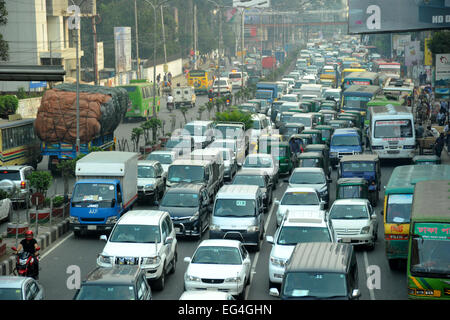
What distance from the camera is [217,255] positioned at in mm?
18750

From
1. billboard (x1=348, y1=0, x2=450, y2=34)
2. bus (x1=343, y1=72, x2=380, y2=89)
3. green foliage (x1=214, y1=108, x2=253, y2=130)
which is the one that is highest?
billboard (x1=348, y1=0, x2=450, y2=34)

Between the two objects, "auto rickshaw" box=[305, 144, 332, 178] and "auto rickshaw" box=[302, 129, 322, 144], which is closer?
"auto rickshaw" box=[305, 144, 332, 178]

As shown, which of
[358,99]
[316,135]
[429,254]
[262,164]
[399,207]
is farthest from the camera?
[358,99]

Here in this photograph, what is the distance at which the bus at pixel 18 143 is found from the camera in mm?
34125

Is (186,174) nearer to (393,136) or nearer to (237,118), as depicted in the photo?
(393,136)

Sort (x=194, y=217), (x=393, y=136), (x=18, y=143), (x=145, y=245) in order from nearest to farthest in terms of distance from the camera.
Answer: (x=145, y=245) < (x=194, y=217) < (x=18, y=143) < (x=393, y=136)

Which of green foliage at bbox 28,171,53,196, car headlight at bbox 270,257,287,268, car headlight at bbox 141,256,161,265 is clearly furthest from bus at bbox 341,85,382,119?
car headlight at bbox 141,256,161,265

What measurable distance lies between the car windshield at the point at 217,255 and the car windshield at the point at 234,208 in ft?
16.9

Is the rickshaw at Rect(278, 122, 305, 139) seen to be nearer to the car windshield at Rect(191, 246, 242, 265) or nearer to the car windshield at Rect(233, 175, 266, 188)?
the car windshield at Rect(233, 175, 266, 188)

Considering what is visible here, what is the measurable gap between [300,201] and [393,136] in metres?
14.1

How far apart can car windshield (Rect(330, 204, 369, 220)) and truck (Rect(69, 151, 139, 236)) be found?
21.1ft

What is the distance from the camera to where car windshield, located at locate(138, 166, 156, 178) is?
1225 inches

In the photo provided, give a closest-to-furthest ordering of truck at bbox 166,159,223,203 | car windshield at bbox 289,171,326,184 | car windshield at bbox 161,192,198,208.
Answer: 1. car windshield at bbox 161,192,198,208
2. truck at bbox 166,159,223,203
3. car windshield at bbox 289,171,326,184

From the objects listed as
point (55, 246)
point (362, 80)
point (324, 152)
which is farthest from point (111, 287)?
point (362, 80)
